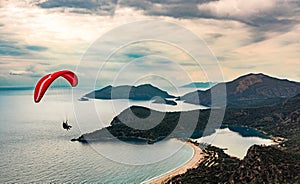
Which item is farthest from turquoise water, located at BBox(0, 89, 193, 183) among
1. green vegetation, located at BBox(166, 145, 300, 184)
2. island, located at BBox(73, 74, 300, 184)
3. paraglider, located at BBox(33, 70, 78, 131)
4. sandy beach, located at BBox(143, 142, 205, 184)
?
paraglider, located at BBox(33, 70, 78, 131)

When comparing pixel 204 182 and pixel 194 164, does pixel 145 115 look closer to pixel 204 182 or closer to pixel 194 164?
pixel 194 164

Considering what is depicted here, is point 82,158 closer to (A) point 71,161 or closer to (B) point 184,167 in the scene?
(A) point 71,161

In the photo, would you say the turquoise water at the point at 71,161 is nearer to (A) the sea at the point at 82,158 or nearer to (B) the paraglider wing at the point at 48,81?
(A) the sea at the point at 82,158

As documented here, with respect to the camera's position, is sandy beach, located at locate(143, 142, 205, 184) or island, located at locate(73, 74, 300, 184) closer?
island, located at locate(73, 74, 300, 184)

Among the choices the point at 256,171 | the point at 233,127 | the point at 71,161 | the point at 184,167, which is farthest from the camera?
the point at 233,127

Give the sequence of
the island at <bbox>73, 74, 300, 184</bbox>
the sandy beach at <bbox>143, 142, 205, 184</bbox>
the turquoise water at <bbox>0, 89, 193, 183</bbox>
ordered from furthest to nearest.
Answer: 1. the sandy beach at <bbox>143, 142, 205, 184</bbox>
2. the turquoise water at <bbox>0, 89, 193, 183</bbox>
3. the island at <bbox>73, 74, 300, 184</bbox>

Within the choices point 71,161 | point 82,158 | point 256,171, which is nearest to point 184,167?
point 256,171

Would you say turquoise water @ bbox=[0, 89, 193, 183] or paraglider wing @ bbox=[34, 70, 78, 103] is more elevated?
paraglider wing @ bbox=[34, 70, 78, 103]

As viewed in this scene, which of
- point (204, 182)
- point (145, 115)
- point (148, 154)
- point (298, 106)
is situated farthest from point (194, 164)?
point (298, 106)

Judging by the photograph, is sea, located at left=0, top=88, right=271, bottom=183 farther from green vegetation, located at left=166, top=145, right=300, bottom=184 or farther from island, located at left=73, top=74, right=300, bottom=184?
green vegetation, located at left=166, top=145, right=300, bottom=184
